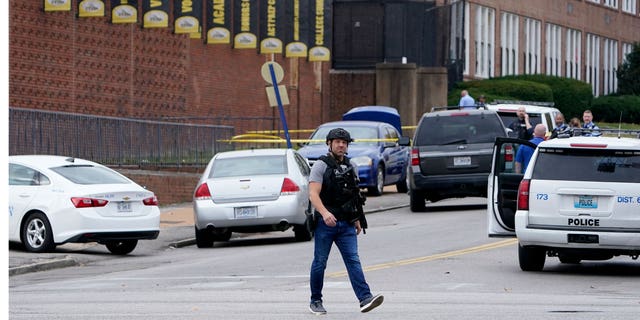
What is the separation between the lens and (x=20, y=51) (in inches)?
1433

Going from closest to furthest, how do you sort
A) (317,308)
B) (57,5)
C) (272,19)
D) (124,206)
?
1. (317,308)
2. (124,206)
3. (57,5)
4. (272,19)

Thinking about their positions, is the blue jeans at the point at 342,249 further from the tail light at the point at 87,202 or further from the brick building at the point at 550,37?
the brick building at the point at 550,37

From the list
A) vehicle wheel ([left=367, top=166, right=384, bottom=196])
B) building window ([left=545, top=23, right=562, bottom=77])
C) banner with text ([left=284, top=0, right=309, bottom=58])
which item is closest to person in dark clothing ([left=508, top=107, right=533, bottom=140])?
vehicle wheel ([left=367, top=166, right=384, bottom=196])

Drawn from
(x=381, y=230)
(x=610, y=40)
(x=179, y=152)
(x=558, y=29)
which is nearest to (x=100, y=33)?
(x=179, y=152)

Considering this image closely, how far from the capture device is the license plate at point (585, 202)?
18641mm

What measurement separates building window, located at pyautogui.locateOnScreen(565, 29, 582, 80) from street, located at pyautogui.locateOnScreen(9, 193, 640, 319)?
54.1 metres

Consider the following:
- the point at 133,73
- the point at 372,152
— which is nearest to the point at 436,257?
the point at 372,152

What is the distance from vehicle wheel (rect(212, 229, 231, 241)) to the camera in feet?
84.0

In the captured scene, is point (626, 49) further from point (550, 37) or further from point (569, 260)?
point (569, 260)

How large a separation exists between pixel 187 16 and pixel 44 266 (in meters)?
21.1

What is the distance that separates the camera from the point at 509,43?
71688 millimetres

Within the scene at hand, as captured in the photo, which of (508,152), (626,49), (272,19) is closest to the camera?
(508,152)

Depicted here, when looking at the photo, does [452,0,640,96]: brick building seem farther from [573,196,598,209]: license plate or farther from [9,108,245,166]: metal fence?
[573,196,598,209]: license plate

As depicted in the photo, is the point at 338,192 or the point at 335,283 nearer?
the point at 338,192
